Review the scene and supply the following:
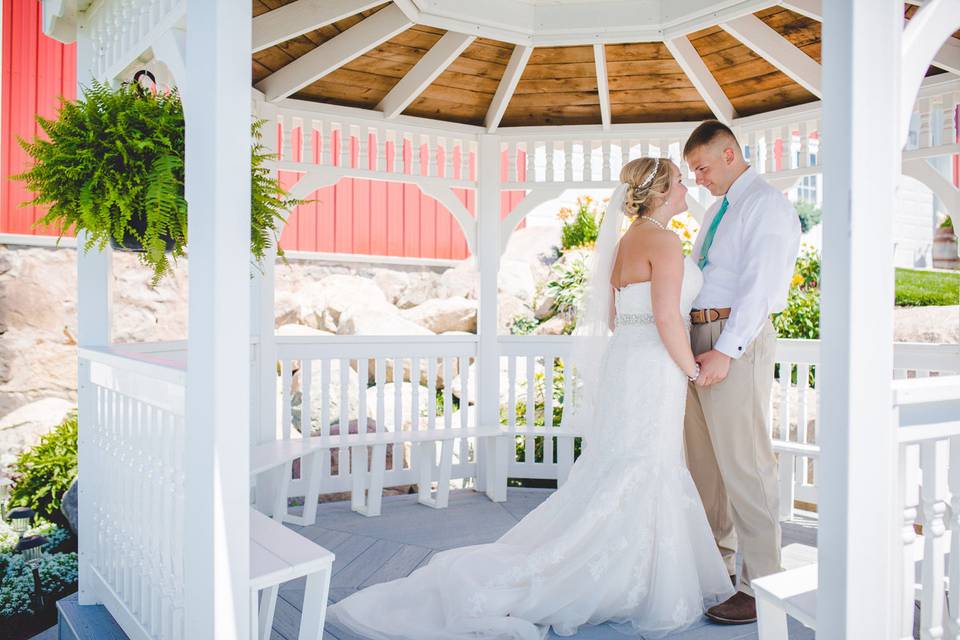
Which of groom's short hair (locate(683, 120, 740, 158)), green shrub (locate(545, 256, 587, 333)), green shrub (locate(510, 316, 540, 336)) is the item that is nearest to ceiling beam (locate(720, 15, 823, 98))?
groom's short hair (locate(683, 120, 740, 158))

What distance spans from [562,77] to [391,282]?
614 cm

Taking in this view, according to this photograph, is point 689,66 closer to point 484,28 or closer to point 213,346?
point 484,28

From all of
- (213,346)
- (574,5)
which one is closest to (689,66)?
(574,5)

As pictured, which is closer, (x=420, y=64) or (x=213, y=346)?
(x=213, y=346)

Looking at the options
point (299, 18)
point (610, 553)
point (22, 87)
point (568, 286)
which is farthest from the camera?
point (568, 286)

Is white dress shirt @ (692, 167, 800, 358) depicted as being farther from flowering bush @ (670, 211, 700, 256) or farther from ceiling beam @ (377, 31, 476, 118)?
flowering bush @ (670, 211, 700, 256)

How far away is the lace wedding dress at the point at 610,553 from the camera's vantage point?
2.76 m

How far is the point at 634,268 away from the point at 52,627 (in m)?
3.26

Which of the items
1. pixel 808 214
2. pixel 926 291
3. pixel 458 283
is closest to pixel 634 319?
pixel 458 283

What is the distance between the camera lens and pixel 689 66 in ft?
13.9

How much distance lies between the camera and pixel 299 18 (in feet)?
12.3

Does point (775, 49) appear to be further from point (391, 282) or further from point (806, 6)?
point (391, 282)

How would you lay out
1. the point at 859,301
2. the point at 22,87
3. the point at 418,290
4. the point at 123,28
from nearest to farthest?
the point at 859,301
the point at 123,28
the point at 22,87
the point at 418,290

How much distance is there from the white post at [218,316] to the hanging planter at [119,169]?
0.82ft
